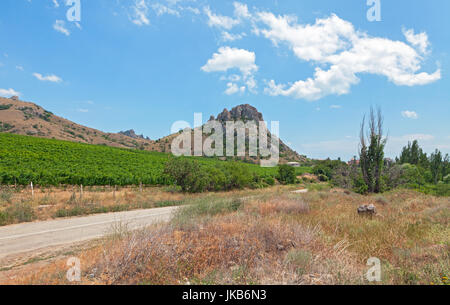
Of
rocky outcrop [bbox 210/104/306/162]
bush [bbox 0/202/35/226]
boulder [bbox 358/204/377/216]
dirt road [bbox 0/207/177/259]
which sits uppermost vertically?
rocky outcrop [bbox 210/104/306/162]

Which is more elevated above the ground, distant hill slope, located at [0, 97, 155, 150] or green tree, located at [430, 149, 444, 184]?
distant hill slope, located at [0, 97, 155, 150]

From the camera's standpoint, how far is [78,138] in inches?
4685

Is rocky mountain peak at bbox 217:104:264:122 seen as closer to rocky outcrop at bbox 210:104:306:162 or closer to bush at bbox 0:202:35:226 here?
rocky outcrop at bbox 210:104:306:162

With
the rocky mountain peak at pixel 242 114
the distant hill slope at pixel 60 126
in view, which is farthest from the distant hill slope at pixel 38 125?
the rocky mountain peak at pixel 242 114

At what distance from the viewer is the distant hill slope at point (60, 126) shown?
10310 cm

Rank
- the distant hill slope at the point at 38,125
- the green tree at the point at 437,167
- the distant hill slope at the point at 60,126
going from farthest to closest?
the distant hill slope at the point at 60,126 < the distant hill slope at the point at 38,125 < the green tree at the point at 437,167

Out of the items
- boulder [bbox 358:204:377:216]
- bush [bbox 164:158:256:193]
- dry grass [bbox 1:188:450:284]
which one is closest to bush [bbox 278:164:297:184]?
bush [bbox 164:158:256:193]

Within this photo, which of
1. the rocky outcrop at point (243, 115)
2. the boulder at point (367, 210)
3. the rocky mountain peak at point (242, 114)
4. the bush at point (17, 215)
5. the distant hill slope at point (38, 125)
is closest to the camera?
the boulder at point (367, 210)

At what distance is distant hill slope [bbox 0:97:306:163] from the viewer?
338 ft

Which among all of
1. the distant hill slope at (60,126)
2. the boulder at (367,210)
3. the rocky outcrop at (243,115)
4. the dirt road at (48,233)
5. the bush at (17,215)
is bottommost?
the dirt road at (48,233)

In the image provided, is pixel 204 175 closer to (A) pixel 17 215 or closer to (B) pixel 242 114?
(A) pixel 17 215

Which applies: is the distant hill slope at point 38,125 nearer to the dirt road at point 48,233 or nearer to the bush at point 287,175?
the bush at point 287,175

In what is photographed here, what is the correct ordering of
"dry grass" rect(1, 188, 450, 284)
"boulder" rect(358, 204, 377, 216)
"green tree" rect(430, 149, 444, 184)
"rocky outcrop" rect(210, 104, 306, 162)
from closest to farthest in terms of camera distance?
"dry grass" rect(1, 188, 450, 284), "boulder" rect(358, 204, 377, 216), "green tree" rect(430, 149, 444, 184), "rocky outcrop" rect(210, 104, 306, 162)
